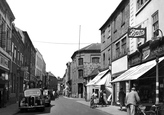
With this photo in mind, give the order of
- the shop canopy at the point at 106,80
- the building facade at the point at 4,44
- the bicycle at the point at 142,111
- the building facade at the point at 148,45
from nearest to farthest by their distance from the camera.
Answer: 1. the bicycle at the point at 142,111
2. the building facade at the point at 148,45
3. the building facade at the point at 4,44
4. the shop canopy at the point at 106,80

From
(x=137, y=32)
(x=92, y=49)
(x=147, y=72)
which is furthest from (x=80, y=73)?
(x=147, y=72)

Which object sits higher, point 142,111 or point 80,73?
point 80,73

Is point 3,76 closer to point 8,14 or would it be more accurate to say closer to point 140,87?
point 8,14

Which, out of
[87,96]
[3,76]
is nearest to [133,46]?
[3,76]

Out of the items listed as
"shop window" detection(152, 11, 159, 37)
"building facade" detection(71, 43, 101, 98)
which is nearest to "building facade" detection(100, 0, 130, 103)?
"shop window" detection(152, 11, 159, 37)

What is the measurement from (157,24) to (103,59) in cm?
1675

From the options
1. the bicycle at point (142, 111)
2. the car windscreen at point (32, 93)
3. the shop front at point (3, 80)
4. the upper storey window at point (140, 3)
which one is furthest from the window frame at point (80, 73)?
the bicycle at point (142, 111)

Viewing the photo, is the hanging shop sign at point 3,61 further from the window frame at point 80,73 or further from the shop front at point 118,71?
the window frame at point 80,73

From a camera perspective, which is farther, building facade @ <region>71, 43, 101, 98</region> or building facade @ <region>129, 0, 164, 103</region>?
building facade @ <region>71, 43, 101, 98</region>

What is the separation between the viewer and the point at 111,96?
27.8 metres

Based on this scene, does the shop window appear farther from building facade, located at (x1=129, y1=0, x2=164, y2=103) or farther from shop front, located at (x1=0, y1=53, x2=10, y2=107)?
shop front, located at (x1=0, y1=53, x2=10, y2=107)

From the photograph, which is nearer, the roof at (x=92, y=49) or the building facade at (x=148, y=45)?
the building facade at (x=148, y=45)

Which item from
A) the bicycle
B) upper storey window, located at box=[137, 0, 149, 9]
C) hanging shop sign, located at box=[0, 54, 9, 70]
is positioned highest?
upper storey window, located at box=[137, 0, 149, 9]

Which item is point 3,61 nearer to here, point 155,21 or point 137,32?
point 137,32
